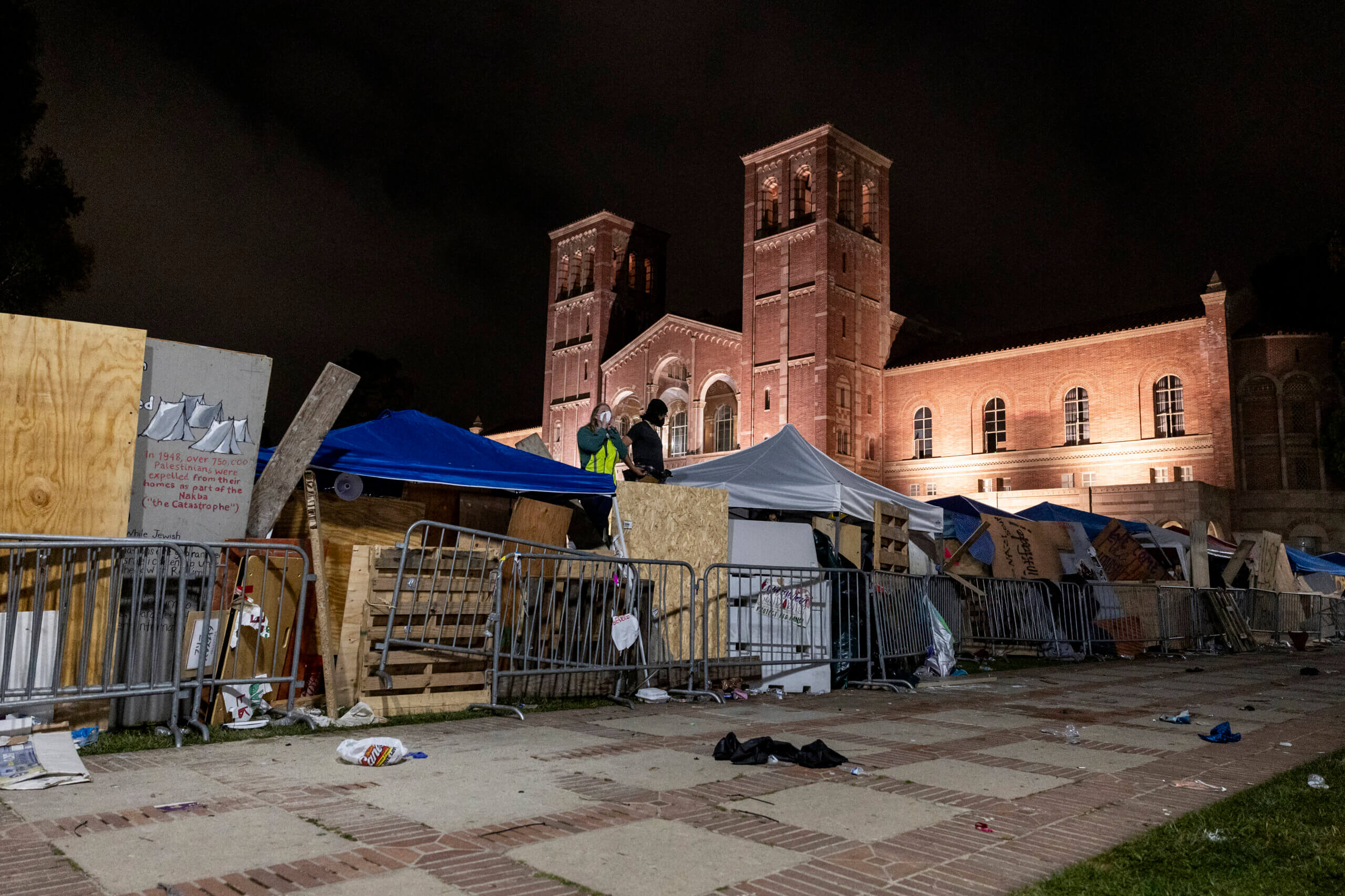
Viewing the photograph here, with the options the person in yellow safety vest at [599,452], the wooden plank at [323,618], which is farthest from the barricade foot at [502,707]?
the person in yellow safety vest at [599,452]

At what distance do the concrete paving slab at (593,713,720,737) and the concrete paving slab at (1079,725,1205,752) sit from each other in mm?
2589

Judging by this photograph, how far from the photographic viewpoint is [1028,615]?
13.3 metres

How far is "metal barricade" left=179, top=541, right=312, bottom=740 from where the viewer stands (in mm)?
5695

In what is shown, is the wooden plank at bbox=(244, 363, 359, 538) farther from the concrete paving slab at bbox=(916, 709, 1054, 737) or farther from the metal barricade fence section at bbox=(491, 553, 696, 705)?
the concrete paving slab at bbox=(916, 709, 1054, 737)

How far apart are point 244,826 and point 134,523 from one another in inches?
137

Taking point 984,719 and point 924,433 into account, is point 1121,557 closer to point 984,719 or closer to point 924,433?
point 984,719

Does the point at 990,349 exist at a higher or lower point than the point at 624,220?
lower

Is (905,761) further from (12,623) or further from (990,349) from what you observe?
(990,349)

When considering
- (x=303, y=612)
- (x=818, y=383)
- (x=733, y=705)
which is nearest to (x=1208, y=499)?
(x=818, y=383)

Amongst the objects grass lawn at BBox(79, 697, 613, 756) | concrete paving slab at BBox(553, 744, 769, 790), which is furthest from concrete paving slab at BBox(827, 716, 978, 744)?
grass lawn at BBox(79, 697, 613, 756)

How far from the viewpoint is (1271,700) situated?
8.79m

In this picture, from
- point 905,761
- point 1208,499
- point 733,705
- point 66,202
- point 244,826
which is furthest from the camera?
point 1208,499

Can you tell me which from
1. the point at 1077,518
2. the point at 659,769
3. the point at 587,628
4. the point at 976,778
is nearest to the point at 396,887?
the point at 659,769

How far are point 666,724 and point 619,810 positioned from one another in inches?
100
